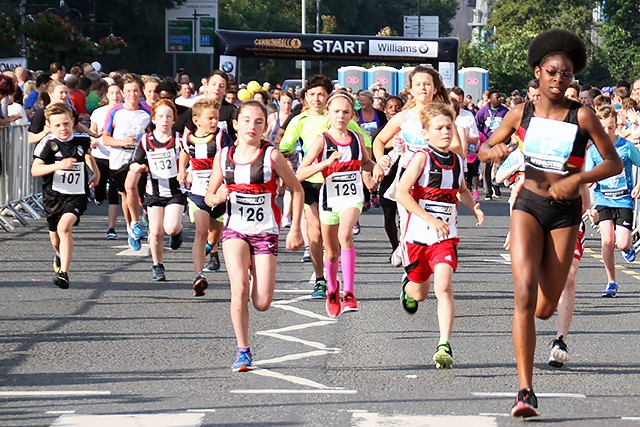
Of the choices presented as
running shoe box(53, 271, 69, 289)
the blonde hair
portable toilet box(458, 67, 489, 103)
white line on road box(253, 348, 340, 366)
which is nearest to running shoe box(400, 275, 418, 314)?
white line on road box(253, 348, 340, 366)

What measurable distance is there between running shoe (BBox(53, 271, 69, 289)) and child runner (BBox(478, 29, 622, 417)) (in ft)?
17.7

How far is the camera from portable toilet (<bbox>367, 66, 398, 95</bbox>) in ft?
180

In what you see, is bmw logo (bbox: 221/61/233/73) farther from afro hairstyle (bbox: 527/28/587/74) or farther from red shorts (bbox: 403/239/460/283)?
afro hairstyle (bbox: 527/28/587/74)

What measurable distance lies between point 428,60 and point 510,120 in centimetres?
2859

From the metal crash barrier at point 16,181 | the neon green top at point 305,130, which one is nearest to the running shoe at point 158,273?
the neon green top at point 305,130

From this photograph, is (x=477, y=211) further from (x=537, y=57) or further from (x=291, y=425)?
(x=291, y=425)

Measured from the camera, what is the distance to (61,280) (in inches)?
485

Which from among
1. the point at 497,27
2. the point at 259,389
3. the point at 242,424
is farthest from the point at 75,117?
the point at 497,27

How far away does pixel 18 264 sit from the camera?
14.5 meters

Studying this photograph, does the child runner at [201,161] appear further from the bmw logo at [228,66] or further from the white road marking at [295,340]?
the bmw logo at [228,66]

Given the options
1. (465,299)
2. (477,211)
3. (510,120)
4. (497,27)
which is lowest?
(465,299)

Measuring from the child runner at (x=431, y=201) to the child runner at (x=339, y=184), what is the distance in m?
1.46

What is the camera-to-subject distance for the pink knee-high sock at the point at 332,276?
10.8m

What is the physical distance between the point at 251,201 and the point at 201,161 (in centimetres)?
333
